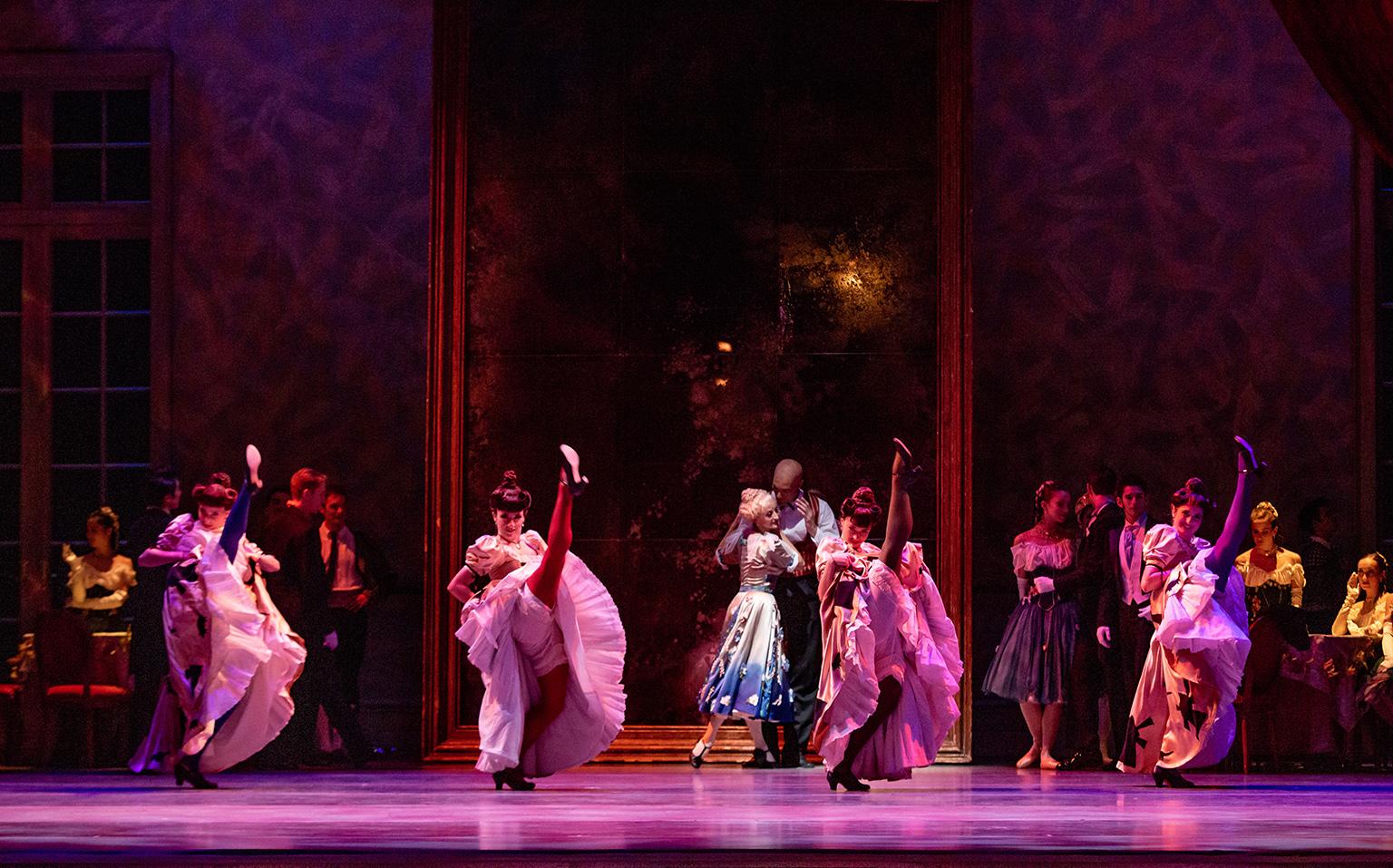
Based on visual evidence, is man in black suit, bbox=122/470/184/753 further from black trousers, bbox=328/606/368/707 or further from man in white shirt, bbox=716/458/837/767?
man in white shirt, bbox=716/458/837/767

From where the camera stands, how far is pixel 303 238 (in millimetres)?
11547

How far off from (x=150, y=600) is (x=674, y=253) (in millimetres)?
3293

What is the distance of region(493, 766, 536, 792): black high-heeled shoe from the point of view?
8.48 meters

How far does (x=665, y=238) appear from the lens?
10648mm

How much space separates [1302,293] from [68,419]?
24.1ft

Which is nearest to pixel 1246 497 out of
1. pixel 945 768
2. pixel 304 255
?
pixel 945 768

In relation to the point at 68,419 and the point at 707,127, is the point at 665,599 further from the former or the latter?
the point at 68,419

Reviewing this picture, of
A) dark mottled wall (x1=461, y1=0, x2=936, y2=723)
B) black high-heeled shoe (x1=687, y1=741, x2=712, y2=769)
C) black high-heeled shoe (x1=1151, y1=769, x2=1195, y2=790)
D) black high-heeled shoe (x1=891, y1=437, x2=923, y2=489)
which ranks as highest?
dark mottled wall (x1=461, y1=0, x2=936, y2=723)

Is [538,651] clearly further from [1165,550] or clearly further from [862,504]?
[1165,550]

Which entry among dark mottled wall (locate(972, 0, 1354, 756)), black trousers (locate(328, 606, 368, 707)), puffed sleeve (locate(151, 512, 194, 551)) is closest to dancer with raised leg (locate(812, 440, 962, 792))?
puffed sleeve (locate(151, 512, 194, 551))

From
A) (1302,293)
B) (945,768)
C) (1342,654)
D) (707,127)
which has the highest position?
(707,127)

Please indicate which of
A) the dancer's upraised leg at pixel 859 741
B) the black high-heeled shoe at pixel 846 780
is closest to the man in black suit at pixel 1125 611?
the dancer's upraised leg at pixel 859 741

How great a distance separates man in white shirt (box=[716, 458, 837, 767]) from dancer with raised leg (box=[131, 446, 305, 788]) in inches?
97.8

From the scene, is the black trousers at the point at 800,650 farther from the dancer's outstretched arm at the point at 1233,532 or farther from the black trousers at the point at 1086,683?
the dancer's outstretched arm at the point at 1233,532
